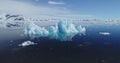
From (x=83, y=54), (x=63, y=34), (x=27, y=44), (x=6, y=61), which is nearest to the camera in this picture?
(x=6, y=61)

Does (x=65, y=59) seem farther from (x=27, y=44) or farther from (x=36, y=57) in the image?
(x=27, y=44)

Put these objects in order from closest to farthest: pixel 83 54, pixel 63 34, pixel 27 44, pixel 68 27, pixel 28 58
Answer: pixel 28 58 → pixel 83 54 → pixel 27 44 → pixel 63 34 → pixel 68 27

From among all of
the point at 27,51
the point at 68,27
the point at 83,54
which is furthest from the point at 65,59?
the point at 68,27

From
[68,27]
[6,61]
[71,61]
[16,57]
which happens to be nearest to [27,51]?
[16,57]

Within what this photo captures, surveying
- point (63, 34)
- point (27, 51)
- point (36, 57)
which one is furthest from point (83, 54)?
point (63, 34)

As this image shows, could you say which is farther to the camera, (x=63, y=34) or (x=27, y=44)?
(x=63, y=34)

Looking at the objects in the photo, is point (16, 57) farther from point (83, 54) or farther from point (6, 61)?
point (83, 54)

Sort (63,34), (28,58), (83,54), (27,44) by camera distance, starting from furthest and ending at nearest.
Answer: (63,34) → (27,44) → (83,54) → (28,58)

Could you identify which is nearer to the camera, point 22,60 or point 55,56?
point 22,60
